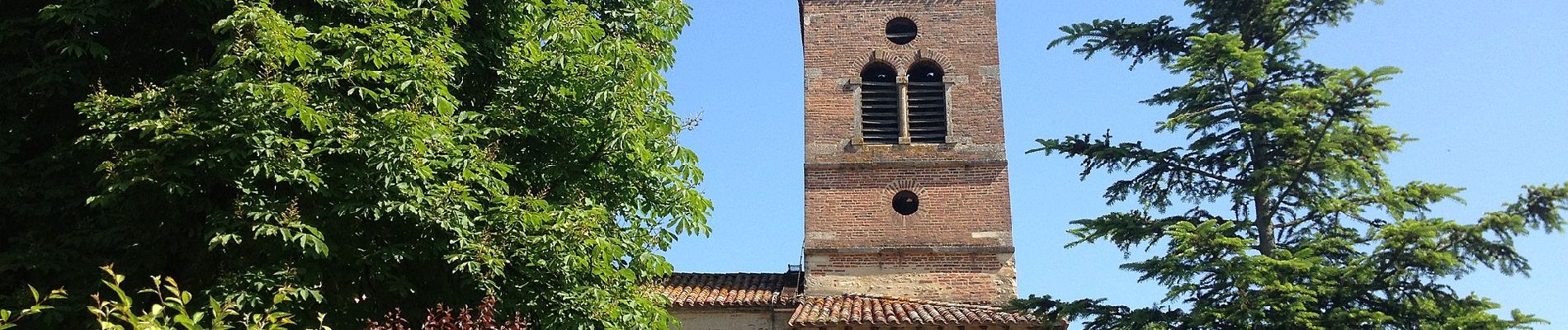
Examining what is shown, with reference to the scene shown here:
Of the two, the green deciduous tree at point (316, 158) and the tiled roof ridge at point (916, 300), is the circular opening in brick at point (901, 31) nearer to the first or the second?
the tiled roof ridge at point (916, 300)

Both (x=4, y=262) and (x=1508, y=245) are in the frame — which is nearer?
(x=4, y=262)

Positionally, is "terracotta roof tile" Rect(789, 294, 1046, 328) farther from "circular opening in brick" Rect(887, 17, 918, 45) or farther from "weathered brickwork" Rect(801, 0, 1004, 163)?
"circular opening in brick" Rect(887, 17, 918, 45)

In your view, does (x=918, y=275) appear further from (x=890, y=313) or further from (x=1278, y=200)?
(x=1278, y=200)

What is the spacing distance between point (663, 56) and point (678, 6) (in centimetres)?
68

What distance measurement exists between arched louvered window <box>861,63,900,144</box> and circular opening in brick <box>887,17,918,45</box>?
49 centimetres

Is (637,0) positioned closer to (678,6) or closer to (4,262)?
(678,6)

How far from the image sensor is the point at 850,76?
21422 mm

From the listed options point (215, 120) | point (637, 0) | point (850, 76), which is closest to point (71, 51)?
point (215, 120)

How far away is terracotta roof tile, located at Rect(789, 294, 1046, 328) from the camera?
60.3ft

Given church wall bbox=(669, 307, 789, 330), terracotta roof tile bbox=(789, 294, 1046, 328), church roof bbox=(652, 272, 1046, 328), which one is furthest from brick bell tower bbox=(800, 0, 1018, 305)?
church wall bbox=(669, 307, 789, 330)

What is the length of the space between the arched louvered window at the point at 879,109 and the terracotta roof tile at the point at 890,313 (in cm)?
248

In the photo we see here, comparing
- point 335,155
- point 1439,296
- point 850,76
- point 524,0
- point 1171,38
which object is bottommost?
A: point 335,155

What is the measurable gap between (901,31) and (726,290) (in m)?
4.98

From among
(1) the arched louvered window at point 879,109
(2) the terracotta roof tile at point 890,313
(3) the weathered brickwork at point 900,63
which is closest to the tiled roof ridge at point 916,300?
(2) the terracotta roof tile at point 890,313
